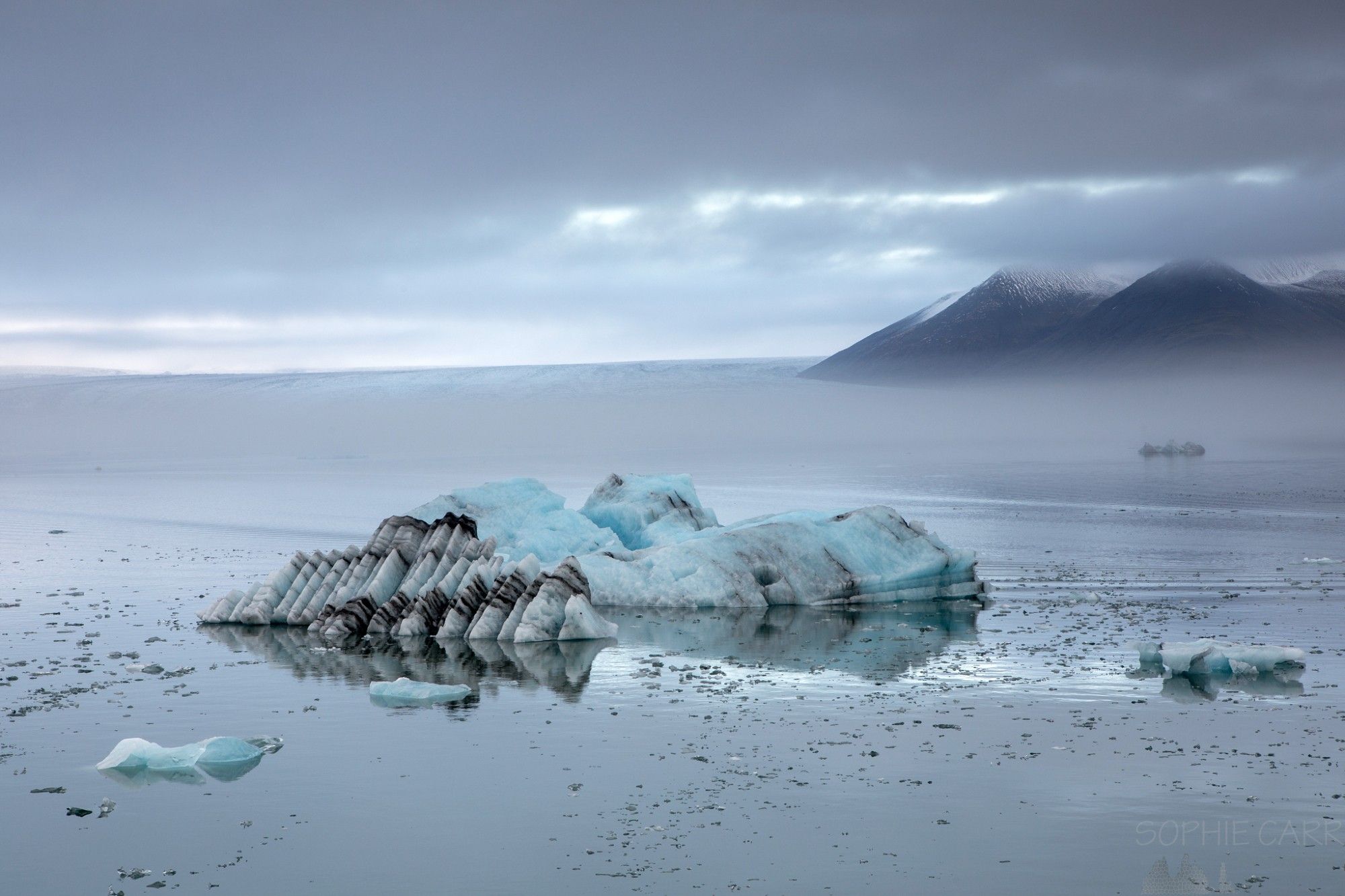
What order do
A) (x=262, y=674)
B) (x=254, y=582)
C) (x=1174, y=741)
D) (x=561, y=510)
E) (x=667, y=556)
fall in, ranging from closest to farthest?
(x=1174, y=741)
(x=262, y=674)
(x=667, y=556)
(x=254, y=582)
(x=561, y=510)

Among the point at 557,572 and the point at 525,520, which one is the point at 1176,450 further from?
the point at 557,572

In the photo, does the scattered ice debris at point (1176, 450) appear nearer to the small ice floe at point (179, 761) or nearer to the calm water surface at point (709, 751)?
the calm water surface at point (709, 751)

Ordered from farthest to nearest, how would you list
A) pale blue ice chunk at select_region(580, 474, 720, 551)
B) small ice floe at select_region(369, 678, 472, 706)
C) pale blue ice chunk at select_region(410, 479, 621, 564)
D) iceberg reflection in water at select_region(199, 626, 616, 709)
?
pale blue ice chunk at select_region(580, 474, 720, 551), pale blue ice chunk at select_region(410, 479, 621, 564), iceberg reflection in water at select_region(199, 626, 616, 709), small ice floe at select_region(369, 678, 472, 706)

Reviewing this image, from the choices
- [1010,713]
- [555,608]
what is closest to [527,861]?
[1010,713]

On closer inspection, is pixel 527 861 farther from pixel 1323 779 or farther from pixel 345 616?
pixel 345 616

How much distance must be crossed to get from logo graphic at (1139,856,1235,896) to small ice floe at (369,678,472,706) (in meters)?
6.80

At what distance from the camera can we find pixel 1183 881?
7617 mm

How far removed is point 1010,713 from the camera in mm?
11531

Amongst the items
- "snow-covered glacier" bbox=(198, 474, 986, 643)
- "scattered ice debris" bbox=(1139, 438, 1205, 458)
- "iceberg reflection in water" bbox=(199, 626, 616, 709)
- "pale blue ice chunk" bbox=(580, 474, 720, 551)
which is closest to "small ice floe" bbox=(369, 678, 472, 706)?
"iceberg reflection in water" bbox=(199, 626, 616, 709)

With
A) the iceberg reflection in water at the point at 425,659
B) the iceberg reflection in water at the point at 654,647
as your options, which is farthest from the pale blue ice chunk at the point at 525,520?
the iceberg reflection in water at the point at 425,659

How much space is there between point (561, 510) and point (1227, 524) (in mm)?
17777

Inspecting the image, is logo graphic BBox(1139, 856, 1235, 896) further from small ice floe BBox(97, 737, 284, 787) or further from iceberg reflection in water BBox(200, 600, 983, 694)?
small ice floe BBox(97, 737, 284, 787)

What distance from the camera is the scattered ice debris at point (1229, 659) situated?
43.1 feet

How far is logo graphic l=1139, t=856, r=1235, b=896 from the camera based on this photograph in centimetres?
749
